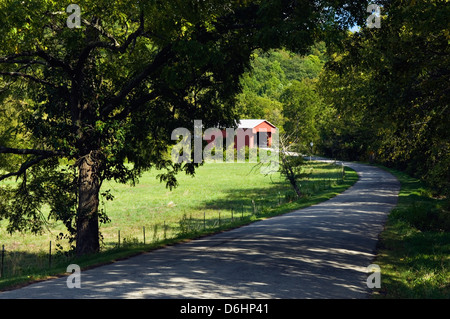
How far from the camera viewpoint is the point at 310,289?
9.98 meters

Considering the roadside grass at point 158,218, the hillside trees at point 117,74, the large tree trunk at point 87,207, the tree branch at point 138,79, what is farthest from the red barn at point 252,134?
the large tree trunk at point 87,207

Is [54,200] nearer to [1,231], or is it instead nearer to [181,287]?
[181,287]

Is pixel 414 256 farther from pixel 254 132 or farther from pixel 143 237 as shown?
pixel 254 132

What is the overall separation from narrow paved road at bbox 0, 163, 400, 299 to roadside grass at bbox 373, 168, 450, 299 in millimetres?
502

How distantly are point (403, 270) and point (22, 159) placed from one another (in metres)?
15.3

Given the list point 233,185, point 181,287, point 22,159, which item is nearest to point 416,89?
point 181,287

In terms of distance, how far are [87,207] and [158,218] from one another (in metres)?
16.4

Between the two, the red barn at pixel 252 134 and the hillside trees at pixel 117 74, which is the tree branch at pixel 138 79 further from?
the red barn at pixel 252 134

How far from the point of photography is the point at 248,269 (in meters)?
12.1

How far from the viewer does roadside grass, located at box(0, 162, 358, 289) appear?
1609 centimetres

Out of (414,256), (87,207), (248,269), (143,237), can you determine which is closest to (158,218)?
(143,237)

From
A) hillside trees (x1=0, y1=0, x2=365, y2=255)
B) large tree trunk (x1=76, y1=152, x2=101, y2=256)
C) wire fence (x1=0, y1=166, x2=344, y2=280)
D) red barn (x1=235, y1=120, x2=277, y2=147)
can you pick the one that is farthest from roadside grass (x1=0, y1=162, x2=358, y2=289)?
red barn (x1=235, y1=120, x2=277, y2=147)

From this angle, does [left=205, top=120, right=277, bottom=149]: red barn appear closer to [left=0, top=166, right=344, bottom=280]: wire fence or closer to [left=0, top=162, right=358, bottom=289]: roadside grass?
[left=0, top=162, right=358, bottom=289]: roadside grass
